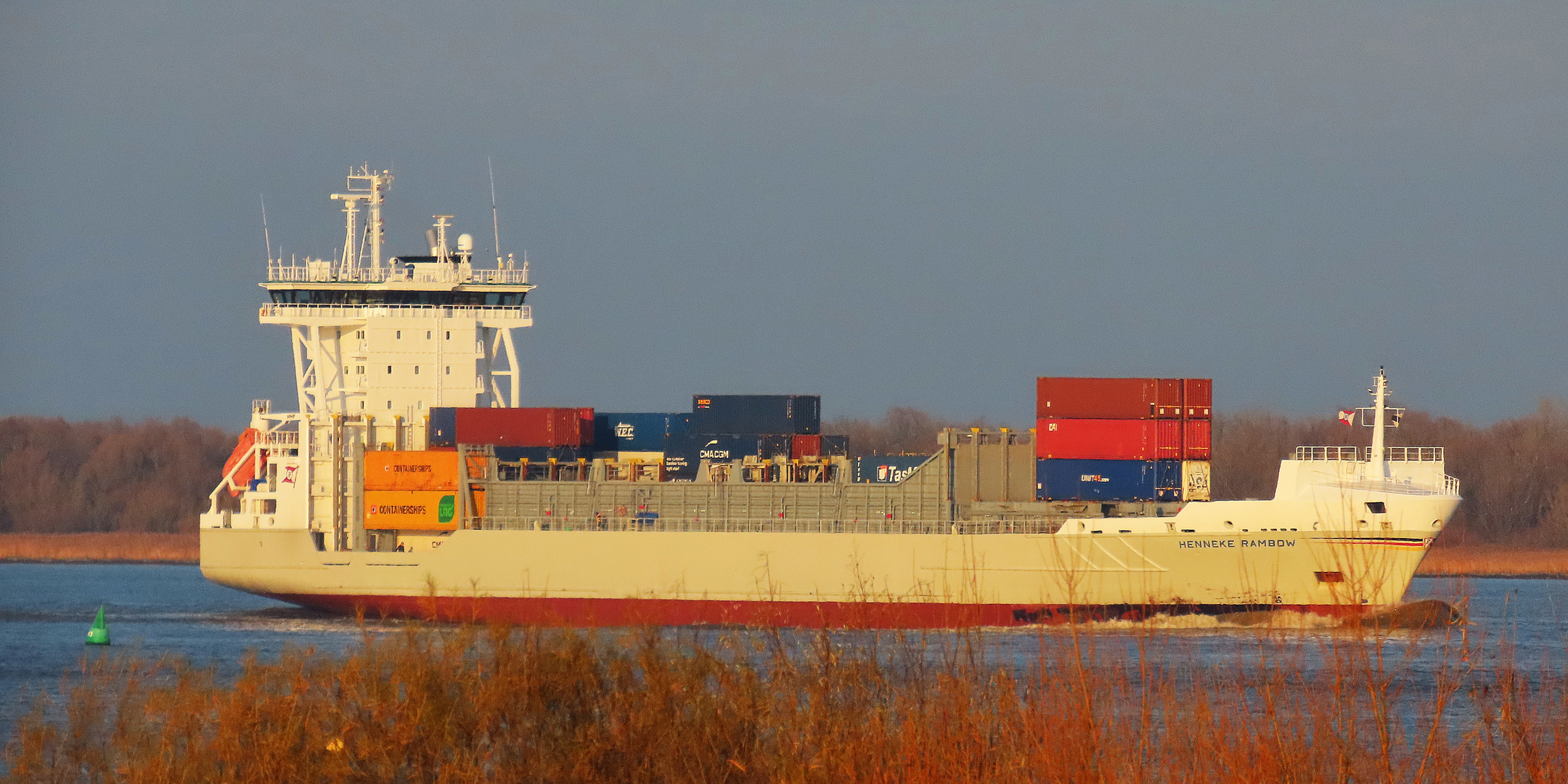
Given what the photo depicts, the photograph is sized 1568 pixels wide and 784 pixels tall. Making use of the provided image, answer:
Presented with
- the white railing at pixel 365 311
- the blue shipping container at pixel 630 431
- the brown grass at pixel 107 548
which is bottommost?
the brown grass at pixel 107 548

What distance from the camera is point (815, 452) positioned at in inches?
1442

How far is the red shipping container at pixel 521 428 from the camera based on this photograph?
36.8m

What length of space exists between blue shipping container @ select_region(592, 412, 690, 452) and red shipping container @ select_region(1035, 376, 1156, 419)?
9000 millimetres

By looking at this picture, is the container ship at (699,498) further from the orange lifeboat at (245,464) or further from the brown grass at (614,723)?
the brown grass at (614,723)

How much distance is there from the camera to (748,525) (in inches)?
1356

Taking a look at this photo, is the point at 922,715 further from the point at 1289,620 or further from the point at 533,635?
the point at 1289,620

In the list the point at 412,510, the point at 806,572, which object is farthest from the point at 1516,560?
the point at 412,510

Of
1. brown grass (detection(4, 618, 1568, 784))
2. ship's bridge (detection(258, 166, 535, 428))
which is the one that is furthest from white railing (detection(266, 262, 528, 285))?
brown grass (detection(4, 618, 1568, 784))

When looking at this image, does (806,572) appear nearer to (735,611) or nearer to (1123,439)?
(735,611)

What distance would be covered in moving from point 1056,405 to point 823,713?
870 inches

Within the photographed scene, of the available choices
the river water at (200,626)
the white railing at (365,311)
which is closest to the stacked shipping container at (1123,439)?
the river water at (200,626)

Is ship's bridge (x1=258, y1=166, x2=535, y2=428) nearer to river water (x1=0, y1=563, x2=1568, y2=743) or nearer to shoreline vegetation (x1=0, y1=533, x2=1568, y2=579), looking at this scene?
river water (x1=0, y1=563, x2=1568, y2=743)

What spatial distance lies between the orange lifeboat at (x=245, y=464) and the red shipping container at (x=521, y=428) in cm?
608

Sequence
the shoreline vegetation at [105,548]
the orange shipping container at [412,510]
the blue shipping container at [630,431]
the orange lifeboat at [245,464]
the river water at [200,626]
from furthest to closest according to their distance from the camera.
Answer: the shoreline vegetation at [105,548]
the orange lifeboat at [245,464]
the blue shipping container at [630,431]
the orange shipping container at [412,510]
the river water at [200,626]
